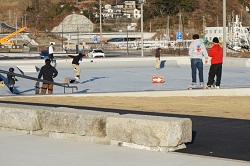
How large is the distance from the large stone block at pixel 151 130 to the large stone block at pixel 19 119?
79.4 inches

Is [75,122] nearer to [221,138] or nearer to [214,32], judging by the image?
[221,138]

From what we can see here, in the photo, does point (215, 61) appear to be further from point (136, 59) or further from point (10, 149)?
point (136, 59)

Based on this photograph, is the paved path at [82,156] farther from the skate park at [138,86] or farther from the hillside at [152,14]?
the hillside at [152,14]

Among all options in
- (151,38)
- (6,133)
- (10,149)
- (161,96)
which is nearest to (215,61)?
A: (161,96)

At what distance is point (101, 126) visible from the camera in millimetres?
10898

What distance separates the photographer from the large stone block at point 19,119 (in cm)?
1209

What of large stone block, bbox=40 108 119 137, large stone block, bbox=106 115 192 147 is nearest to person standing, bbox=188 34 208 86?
large stone block, bbox=40 108 119 137

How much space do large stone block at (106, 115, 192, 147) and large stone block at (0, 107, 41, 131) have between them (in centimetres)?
202

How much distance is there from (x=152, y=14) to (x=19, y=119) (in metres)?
146

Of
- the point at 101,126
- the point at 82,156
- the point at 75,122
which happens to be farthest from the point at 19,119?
the point at 82,156

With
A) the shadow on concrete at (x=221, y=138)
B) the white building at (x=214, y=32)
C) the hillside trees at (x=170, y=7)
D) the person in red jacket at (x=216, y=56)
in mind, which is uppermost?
the hillside trees at (x=170, y=7)

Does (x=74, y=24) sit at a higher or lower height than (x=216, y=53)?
higher

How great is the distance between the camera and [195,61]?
76.8 feet

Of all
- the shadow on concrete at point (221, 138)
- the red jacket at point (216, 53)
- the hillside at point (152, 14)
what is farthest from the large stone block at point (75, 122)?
the hillside at point (152, 14)
